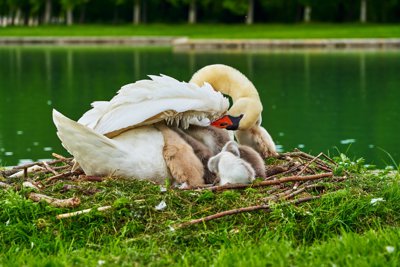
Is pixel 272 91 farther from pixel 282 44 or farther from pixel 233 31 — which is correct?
pixel 233 31

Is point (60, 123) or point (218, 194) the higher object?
A: point (60, 123)

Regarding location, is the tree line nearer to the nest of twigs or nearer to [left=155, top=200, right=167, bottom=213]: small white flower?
the nest of twigs

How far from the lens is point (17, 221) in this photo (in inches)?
237

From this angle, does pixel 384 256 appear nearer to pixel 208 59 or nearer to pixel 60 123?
pixel 60 123

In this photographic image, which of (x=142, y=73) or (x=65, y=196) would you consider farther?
(x=142, y=73)

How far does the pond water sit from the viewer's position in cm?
1595

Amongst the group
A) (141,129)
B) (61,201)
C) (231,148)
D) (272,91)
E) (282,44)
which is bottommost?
(282,44)

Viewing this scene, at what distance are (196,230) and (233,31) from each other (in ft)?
187

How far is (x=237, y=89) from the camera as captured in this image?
740 cm

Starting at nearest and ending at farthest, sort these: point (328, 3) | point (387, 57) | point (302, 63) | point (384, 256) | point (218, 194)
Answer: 1. point (384, 256)
2. point (218, 194)
3. point (302, 63)
4. point (387, 57)
5. point (328, 3)

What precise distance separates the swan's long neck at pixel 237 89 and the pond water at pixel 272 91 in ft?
6.67

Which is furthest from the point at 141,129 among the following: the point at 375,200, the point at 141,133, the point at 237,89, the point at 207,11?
the point at 207,11

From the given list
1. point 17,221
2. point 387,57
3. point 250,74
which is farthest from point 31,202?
point 387,57

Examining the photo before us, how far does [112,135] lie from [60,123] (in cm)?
53
